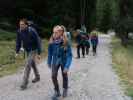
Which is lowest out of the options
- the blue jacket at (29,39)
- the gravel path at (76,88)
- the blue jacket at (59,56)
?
the gravel path at (76,88)

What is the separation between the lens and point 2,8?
128 ft

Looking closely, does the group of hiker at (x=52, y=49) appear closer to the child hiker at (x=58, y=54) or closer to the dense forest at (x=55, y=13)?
the child hiker at (x=58, y=54)

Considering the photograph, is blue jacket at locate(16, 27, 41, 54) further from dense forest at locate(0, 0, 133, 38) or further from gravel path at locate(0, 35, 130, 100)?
dense forest at locate(0, 0, 133, 38)

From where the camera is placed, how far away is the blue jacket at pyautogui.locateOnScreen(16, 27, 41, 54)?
11.0 metres

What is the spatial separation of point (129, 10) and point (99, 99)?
129 ft

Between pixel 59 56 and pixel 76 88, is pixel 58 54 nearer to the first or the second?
pixel 59 56

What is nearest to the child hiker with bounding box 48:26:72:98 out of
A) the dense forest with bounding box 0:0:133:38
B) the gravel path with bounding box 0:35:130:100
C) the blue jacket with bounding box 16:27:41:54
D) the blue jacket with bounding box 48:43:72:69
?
the blue jacket with bounding box 48:43:72:69

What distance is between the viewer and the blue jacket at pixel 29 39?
11.0 m

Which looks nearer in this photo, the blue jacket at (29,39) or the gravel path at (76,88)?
the gravel path at (76,88)

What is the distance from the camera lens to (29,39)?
1102cm

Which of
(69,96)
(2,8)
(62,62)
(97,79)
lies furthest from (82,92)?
(2,8)

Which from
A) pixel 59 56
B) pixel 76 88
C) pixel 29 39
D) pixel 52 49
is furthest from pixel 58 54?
pixel 76 88

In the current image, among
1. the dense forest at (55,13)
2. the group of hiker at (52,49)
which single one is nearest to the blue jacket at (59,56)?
the group of hiker at (52,49)

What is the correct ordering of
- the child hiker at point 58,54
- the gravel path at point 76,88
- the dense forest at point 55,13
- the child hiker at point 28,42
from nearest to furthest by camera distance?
the child hiker at point 58,54 < the gravel path at point 76,88 < the child hiker at point 28,42 < the dense forest at point 55,13
